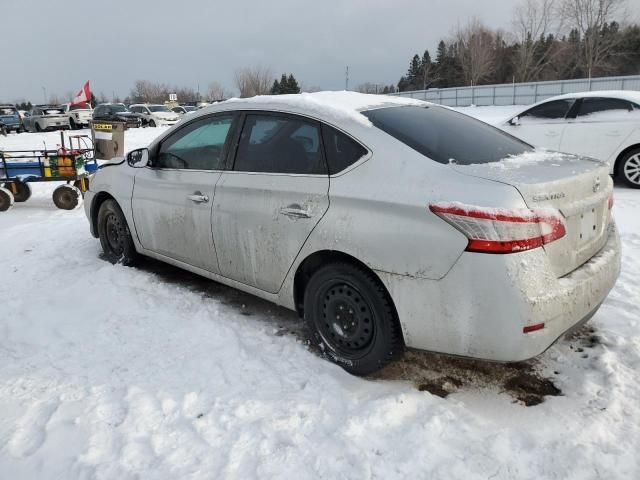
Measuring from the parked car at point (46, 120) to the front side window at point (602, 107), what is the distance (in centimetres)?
2615

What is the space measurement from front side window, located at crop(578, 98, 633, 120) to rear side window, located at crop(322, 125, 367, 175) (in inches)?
264

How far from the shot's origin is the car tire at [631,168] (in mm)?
7648

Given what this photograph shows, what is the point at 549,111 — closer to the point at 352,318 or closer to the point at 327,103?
the point at 327,103

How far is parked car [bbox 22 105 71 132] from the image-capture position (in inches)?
1062

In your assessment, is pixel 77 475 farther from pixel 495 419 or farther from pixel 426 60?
pixel 426 60

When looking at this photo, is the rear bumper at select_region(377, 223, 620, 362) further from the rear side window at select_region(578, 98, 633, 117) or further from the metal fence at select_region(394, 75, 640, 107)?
the metal fence at select_region(394, 75, 640, 107)

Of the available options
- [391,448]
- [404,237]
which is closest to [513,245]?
[404,237]

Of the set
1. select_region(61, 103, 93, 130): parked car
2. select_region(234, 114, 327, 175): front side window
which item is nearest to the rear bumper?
select_region(234, 114, 327, 175): front side window

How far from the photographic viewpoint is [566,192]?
2.58 meters

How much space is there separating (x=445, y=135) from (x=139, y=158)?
2.77 metres

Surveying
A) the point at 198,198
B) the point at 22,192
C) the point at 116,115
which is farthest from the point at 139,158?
the point at 116,115

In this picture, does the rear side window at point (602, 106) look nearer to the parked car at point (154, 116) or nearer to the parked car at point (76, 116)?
the parked car at point (154, 116)

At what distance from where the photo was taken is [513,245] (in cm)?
233

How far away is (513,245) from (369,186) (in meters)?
0.83
